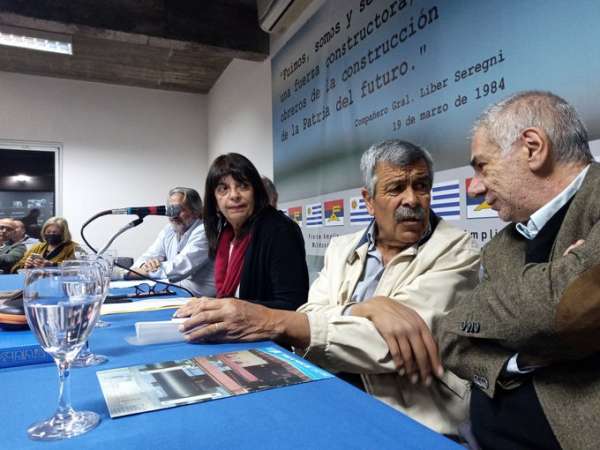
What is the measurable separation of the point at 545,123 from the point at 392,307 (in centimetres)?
51

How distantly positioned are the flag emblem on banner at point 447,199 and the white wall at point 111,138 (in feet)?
15.2

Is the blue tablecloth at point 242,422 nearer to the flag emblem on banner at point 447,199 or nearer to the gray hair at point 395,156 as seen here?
the gray hair at point 395,156

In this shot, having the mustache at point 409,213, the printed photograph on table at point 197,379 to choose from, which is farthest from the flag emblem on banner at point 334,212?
the printed photograph on table at point 197,379

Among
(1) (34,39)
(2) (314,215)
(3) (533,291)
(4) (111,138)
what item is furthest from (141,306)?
(4) (111,138)

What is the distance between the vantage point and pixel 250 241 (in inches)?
70.6

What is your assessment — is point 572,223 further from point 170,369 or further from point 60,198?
point 60,198

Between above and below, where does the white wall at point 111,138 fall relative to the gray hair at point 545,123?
above

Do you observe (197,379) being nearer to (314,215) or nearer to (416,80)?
(416,80)

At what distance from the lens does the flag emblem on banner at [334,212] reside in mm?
3072

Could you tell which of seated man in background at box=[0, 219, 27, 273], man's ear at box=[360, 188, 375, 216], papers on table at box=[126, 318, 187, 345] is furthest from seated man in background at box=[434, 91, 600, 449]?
seated man in background at box=[0, 219, 27, 273]

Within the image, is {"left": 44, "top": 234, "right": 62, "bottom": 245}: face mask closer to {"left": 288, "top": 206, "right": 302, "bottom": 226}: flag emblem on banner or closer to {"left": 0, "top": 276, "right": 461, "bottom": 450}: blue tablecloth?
{"left": 288, "top": 206, "right": 302, "bottom": 226}: flag emblem on banner

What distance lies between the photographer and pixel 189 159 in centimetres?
632

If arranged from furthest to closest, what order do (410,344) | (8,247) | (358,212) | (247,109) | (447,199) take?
1. (247,109)
2. (8,247)
3. (358,212)
4. (447,199)
5. (410,344)

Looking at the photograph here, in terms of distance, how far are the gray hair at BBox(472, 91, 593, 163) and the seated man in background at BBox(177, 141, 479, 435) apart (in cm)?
34
